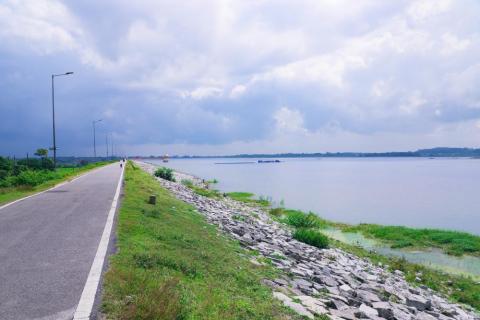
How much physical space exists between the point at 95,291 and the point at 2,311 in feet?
4.38

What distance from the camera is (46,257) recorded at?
8.70m

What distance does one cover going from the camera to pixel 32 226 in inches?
490

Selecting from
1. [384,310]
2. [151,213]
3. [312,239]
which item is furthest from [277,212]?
[384,310]

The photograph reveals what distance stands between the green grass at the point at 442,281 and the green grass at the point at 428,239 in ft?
18.4

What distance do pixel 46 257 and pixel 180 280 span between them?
3543 mm

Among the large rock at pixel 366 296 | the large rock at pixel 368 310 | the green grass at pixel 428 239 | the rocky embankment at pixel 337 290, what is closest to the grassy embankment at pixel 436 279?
the rocky embankment at pixel 337 290

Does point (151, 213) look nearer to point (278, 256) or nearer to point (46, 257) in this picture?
point (278, 256)

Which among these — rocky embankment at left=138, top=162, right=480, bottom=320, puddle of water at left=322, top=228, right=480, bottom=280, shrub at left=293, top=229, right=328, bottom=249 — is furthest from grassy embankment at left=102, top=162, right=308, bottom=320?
puddle of water at left=322, top=228, right=480, bottom=280

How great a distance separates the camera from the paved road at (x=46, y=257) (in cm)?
608

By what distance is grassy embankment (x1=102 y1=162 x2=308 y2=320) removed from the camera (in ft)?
19.1

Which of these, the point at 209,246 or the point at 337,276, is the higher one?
the point at 209,246

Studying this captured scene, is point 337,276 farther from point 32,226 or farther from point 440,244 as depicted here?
point 440,244

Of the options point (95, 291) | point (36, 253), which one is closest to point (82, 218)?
point (36, 253)

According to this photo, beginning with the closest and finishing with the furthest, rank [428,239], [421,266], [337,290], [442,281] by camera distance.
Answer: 1. [337,290]
2. [442,281]
3. [421,266]
4. [428,239]
